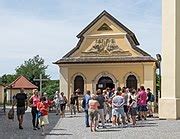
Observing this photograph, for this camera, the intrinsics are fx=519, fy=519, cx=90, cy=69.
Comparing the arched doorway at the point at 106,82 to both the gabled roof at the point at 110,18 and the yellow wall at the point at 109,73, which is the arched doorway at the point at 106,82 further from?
the gabled roof at the point at 110,18

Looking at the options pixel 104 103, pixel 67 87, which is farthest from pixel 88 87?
pixel 104 103

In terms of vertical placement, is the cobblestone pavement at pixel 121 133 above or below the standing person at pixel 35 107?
below

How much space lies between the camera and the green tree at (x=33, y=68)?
309 ft

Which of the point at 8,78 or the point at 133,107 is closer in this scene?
the point at 133,107

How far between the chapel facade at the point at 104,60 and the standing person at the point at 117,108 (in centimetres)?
1921

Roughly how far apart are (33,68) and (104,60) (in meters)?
55.1

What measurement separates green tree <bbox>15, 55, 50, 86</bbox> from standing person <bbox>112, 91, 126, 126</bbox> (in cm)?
6897

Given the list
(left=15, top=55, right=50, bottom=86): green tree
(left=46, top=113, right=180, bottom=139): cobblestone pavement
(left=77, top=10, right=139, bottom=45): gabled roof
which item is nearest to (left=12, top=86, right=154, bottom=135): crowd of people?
(left=46, top=113, right=180, bottom=139): cobblestone pavement

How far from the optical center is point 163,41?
1108 inches

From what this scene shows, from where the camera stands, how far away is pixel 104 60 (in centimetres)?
4394

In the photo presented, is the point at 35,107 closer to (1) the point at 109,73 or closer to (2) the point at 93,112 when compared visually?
(2) the point at 93,112

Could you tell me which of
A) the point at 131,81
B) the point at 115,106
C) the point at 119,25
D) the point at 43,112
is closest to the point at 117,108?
the point at 115,106

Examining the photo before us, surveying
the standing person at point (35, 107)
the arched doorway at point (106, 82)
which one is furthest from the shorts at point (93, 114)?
the arched doorway at point (106, 82)

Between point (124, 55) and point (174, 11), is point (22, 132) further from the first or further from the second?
point (124, 55)
